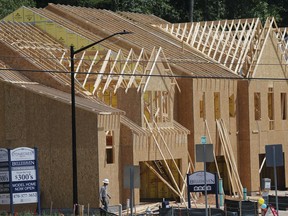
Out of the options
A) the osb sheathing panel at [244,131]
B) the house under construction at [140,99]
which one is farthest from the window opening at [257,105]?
the osb sheathing panel at [244,131]

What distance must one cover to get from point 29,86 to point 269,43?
18.1 metres

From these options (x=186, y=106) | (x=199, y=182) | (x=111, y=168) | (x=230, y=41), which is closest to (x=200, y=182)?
(x=199, y=182)

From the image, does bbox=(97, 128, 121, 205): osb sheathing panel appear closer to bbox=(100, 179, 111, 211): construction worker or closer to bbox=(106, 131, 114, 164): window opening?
bbox=(106, 131, 114, 164): window opening

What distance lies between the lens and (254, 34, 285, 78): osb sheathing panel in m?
70.6

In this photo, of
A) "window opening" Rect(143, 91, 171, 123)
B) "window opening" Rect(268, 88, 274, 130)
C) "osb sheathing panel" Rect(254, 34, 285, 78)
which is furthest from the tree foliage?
"window opening" Rect(143, 91, 171, 123)

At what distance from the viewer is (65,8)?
238 ft

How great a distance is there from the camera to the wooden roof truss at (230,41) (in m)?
70.2

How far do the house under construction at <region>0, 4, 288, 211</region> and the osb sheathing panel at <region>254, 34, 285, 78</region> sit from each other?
58mm

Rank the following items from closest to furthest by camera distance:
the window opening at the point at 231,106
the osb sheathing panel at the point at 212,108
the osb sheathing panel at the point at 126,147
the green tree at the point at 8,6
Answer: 1. the osb sheathing panel at the point at 126,147
2. the osb sheathing panel at the point at 212,108
3. the window opening at the point at 231,106
4. the green tree at the point at 8,6

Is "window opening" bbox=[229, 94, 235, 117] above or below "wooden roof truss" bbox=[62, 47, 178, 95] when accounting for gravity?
below

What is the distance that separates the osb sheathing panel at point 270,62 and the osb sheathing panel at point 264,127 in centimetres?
55

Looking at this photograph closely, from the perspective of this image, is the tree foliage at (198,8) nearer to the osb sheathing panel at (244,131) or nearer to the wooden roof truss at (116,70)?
the osb sheathing panel at (244,131)

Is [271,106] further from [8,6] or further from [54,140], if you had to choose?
[8,6]

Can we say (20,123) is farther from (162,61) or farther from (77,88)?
(162,61)
